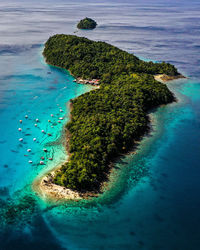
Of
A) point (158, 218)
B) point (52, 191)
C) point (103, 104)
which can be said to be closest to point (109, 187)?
point (158, 218)

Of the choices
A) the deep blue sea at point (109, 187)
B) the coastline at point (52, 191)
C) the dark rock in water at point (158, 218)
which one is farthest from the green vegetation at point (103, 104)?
the dark rock in water at point (158, 218)

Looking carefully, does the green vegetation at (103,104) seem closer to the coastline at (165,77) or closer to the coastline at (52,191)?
A: the coastline at (52,191)

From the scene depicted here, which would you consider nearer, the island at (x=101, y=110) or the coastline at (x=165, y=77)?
the island at (x=101, y=110)

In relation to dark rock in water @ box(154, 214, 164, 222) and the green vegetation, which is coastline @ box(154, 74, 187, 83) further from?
dark rock in water @ box(154, 214, 164, 222)

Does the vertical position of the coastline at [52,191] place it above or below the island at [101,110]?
below

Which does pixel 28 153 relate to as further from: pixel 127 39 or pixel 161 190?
pixel 127 39

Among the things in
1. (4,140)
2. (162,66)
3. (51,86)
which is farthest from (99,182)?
(162,66)

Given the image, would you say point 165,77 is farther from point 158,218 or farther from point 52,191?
point 52,191

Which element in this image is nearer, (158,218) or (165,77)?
(158,218)
